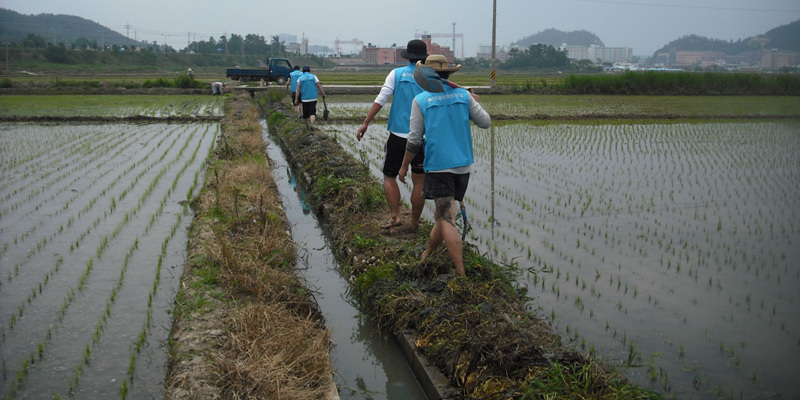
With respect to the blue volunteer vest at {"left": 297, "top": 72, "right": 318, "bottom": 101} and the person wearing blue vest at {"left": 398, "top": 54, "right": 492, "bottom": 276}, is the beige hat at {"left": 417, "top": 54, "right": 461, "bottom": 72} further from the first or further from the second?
the blue volunteer vest at {"left": 297, "top": 72, "right": 318, "bottom": 101}

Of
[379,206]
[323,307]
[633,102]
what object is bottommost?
[323,307]

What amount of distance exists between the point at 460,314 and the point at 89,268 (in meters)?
3.21

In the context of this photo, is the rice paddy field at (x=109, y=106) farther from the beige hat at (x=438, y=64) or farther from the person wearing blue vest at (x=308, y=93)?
the beige hat at (x=438, y=64)

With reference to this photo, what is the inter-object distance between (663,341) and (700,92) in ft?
87.9

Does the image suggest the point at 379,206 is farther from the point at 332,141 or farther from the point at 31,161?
the point at 31,161

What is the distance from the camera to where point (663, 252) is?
18.1ft

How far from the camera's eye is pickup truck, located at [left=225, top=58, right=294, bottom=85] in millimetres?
31562

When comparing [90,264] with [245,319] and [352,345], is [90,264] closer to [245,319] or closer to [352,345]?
[245,319]

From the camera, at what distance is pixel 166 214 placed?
277 inches

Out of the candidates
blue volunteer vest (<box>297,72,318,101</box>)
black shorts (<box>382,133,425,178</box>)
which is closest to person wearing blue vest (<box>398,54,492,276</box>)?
black shorts (<box>382,133,425,178</box>)

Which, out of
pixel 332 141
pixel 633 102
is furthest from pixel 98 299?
pixel 633 102

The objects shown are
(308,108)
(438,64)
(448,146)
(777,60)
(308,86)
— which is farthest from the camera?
(308,108)

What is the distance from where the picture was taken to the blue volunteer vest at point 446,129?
13.6ft

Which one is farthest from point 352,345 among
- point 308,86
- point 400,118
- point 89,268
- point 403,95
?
point 308,86
